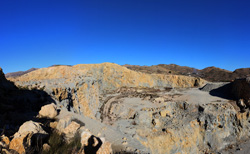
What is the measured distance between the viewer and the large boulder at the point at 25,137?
2.49m

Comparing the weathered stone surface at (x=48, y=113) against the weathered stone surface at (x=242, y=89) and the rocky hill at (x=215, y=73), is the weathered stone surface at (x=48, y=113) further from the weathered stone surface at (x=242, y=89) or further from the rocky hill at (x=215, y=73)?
the rocky hill at (x=215, y=73)

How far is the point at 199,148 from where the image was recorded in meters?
14.3

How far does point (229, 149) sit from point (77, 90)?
784 inches

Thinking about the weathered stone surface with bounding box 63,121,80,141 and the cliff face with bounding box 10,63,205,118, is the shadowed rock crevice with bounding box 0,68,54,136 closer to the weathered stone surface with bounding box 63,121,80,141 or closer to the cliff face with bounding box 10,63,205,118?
the weathered stone surface with bounding box 63,121,80,141

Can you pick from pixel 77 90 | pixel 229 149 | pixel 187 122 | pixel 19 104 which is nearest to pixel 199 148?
pixel 187 122

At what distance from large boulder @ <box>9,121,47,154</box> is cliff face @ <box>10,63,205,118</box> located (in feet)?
25.6

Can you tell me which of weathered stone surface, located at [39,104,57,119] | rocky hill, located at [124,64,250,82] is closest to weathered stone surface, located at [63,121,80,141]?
weathered stone surface, located at [39,104,57,119]

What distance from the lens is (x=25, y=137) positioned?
2.71 meters

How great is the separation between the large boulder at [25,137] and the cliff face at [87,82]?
7.80 meters

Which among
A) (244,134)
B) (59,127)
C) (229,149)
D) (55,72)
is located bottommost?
(229,149)

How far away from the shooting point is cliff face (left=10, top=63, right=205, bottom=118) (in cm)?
1203

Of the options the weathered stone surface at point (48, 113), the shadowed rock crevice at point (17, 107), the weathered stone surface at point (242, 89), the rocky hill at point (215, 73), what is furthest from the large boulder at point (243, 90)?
the rocky hill at point (215, 73)

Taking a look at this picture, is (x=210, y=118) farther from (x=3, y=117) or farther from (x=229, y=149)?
(x=3, y=117)

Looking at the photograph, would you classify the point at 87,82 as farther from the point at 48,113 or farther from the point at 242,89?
the point at 242,89
